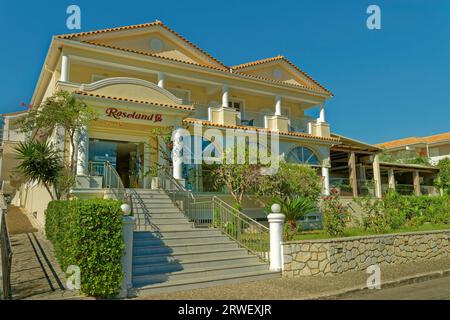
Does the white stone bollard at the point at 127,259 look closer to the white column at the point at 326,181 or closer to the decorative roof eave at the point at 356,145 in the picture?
the white column at the point at 326,181

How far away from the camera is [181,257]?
9430 millimetres

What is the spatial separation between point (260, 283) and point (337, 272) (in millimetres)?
2297

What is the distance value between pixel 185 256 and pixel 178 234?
1.25 metres

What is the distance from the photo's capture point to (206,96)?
20.7m

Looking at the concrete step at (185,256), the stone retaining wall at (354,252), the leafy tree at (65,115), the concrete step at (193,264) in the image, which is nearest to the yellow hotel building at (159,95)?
the leafy tree at (65,115)

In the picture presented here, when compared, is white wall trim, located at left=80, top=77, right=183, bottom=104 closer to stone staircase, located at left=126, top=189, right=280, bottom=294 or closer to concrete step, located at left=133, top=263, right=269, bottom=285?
stone staircase, located at left=126, top=189, right=280, bottom=294

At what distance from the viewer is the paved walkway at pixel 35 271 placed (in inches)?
272

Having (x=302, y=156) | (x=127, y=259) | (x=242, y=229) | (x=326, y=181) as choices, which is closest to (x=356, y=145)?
(x=326, y=181)

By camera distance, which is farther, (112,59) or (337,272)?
(112,59)

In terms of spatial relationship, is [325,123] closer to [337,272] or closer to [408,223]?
[408,223]

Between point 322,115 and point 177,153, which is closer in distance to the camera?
point 177,153

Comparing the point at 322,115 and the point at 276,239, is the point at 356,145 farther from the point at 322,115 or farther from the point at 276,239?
the point at 276,239
